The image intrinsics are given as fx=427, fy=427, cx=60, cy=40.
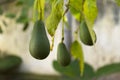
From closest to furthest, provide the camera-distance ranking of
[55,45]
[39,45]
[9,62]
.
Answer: [39,45] < [55,45] < [9,62]

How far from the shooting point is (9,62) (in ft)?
14.7

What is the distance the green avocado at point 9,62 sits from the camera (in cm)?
446

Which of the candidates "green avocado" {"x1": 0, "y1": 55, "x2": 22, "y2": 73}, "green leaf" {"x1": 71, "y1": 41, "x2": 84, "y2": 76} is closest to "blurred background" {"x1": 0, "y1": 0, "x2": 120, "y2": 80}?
"green avocado" {"x1": 0, "y1": 55, "x2": 22, "y2": 73}

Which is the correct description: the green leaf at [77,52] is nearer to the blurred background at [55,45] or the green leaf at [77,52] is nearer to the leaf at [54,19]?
the leaf at [54,19]

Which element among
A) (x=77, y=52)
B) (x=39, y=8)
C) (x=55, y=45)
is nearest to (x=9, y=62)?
(x=55, y=45)

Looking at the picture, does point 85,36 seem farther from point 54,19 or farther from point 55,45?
point 55,45

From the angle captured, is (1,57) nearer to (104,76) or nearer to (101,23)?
(101,23)

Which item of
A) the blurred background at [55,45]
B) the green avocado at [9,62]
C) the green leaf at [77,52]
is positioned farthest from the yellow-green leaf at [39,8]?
the green avocado at [9,62]

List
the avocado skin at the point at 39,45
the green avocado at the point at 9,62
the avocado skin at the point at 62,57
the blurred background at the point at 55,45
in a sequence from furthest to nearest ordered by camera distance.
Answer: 1. the green avocado at the point at 9,62
2. the blurred background at the point at 55,45
3. the avocado skin at the point at 62,57
4. the avocado skin at the point at 39,45

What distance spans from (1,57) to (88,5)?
151 inches

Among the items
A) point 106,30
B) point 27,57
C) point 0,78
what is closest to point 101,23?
point 106,30

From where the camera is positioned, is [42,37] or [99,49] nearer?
[42,37]

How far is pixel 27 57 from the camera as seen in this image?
4469mm

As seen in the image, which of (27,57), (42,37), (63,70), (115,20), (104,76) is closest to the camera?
(42,37)
